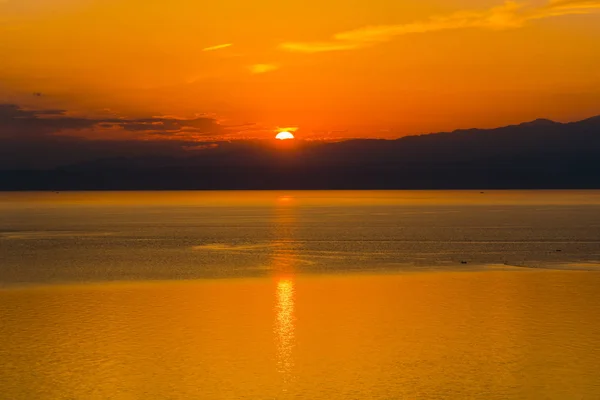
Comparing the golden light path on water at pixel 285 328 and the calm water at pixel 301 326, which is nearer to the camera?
the calm water at pixel 301 326

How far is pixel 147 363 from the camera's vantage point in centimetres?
2142

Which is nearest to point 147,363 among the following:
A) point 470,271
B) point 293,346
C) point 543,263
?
point 293,346

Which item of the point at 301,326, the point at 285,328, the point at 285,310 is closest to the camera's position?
the point at 285,328

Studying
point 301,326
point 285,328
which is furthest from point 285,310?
point 285,328

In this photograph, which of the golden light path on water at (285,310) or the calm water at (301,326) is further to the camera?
the golden light path on water at (285,310)

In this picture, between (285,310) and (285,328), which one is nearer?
(285,328)

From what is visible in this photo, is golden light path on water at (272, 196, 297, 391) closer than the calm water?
No

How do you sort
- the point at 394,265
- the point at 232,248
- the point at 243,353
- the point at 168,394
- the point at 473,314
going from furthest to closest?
1. the point at 232,248
2. the point at 394,265
3. the point at 473,314
4. the point at 243,353
5. the point at 168,394

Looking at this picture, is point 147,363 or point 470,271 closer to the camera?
point 147,363

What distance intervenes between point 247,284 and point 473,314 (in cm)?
1257

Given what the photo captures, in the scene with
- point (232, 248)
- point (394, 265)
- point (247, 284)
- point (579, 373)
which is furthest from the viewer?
point (232, 248)

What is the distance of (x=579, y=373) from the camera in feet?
66.2

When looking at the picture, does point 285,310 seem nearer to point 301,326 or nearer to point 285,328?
point 301,326

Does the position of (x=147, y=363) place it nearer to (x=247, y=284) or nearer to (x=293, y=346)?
(x=293, y=346)
